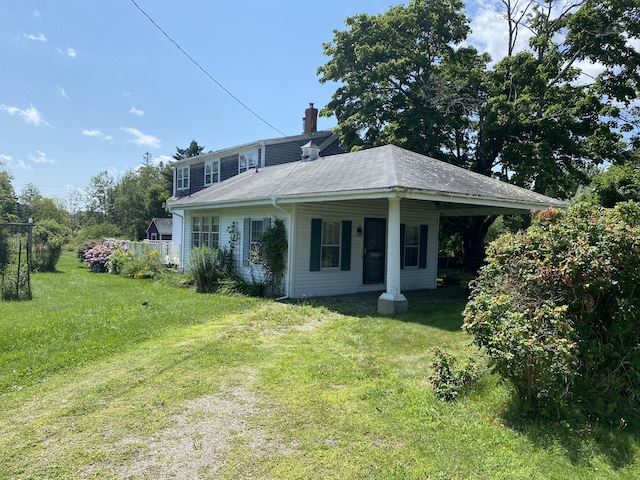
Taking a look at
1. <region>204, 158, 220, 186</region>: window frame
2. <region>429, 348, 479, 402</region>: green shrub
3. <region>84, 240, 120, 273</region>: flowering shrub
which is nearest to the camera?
<region>429, 348, 479, 402</region>: green shrub

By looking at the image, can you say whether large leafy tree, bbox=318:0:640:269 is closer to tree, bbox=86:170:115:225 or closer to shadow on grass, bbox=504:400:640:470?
shadow on grass, bbox=504:400:640:470

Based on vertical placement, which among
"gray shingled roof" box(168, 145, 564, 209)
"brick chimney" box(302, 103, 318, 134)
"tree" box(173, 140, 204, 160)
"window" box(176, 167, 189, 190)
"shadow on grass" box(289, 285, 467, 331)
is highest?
"tree" box(173, 140, 204, 160)

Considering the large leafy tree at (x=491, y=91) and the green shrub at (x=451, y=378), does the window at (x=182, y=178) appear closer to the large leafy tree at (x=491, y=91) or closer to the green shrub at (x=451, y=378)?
the large leafy tree at (x=491, y=91)

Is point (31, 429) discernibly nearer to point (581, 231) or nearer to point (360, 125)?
point (581, 231)

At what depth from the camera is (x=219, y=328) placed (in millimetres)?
6984

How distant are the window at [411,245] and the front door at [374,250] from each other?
859 mm

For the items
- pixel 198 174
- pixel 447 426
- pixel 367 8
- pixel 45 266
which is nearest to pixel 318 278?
pixel 447 426

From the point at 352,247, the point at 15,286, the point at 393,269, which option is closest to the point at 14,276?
the point at 15,286

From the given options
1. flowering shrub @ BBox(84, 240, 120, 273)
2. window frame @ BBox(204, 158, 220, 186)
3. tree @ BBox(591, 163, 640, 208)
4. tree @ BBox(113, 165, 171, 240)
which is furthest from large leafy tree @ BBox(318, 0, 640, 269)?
tree @ BBox(113, 165, 171, 240)

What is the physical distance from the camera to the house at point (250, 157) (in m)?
19.4

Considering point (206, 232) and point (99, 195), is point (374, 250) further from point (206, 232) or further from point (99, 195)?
point (99, 195)

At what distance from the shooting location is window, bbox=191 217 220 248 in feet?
47.1

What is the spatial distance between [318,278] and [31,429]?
791cm

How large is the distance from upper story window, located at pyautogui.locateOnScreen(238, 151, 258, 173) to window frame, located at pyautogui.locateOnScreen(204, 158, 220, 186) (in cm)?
219
